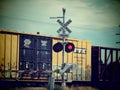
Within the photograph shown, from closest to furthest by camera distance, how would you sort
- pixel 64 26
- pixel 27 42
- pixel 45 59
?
1. pixel 64 26
2. pixel 27 42
3. pixel 45 59

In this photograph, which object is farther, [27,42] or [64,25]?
[27,42]

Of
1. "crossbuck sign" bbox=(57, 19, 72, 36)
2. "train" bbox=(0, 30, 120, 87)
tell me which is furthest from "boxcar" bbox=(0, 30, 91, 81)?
"crossbuck sign" bbox=(57, 19, 72, 36)

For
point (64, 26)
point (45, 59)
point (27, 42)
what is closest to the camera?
point (64, 26)

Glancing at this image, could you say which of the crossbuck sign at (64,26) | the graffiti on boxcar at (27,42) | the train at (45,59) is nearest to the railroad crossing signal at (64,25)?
the crossbuck sign at (64,26)

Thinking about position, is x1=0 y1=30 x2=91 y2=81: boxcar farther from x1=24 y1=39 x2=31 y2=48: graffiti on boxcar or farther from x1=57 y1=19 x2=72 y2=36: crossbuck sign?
x1=57 y1=19 x2=72 y2=36: crossbuck sign

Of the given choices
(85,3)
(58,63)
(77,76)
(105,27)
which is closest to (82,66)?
(77,76)

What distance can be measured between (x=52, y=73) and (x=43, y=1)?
1.48m

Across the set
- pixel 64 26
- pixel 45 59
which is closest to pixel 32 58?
pixel 45 59

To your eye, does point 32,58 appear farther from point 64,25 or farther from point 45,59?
point 64,25

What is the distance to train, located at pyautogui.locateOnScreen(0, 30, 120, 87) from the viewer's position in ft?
17.0

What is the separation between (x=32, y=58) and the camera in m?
5.54

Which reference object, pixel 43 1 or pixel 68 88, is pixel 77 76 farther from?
pixel 43 1

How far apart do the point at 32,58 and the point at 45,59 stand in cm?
29

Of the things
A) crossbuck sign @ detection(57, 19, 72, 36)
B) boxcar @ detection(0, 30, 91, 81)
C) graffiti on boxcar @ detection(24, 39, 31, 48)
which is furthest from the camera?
graffiti on boxcar @ detection(24, 39, 31, 48)
